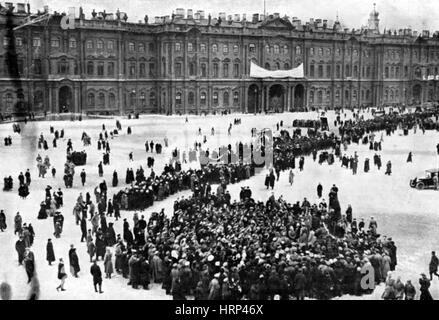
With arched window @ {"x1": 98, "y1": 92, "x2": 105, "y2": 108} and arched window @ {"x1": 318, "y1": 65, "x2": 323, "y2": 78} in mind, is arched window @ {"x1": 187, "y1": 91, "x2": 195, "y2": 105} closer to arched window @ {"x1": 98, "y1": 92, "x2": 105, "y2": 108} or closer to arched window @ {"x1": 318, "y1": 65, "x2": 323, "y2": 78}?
arched window @ {"x1": 98, "y1": 92, "x2": 105, "y2": 108}

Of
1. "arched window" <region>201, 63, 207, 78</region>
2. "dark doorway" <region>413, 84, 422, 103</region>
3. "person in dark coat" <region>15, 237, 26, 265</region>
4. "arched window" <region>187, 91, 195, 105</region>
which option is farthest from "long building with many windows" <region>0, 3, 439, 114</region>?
"person in dark coat" <region>15, 237, 26, 265</region>

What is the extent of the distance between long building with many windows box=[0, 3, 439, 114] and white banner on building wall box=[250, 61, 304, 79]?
2.96 feet

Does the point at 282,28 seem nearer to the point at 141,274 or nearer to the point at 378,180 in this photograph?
the point at 378,180

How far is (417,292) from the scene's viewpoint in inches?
664

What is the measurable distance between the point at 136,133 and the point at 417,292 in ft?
135

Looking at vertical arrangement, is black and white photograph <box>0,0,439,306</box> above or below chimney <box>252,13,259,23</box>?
below

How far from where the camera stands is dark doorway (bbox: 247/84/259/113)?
85.2 meters

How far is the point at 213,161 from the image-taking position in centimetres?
3816

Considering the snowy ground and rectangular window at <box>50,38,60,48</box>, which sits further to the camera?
rectangular window at <box>50,38,60,48</box>

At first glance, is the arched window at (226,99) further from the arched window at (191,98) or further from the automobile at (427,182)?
the automobile at (427,182)

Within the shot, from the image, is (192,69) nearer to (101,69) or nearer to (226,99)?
(226,99)

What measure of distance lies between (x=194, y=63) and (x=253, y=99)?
11543mm

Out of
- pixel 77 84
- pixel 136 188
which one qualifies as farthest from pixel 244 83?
pixel 136 188

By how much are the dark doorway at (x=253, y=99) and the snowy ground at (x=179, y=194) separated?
2212 centimetres
